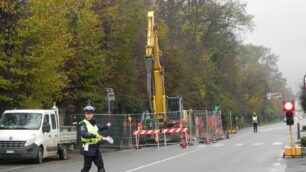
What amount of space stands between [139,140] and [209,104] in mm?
39723

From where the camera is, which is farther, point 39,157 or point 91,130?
point 39,157

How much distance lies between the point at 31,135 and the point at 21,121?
119cm

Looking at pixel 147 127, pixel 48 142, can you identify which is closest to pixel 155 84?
pixel 147 127

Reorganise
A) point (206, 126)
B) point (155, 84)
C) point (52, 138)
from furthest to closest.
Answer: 1. point (206, 126)
2. point (155, 84)
3. point (52, 138)

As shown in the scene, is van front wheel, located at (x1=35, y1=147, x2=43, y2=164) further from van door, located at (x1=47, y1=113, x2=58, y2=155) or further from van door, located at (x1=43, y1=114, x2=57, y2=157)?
van door, located at (x1=47, y1=113, x2=58, y2=155)

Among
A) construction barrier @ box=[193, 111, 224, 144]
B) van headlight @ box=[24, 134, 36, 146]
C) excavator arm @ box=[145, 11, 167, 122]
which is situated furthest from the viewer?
construction barrier @ box=[193, 111, 224, 144]

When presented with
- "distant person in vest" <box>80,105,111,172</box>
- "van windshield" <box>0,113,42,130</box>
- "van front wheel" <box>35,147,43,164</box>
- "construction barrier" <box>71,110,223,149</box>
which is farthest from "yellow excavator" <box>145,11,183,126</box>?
"distant person in vest" <box>80,105,111,172</box>

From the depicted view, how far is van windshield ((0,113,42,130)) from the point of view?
76.8ft

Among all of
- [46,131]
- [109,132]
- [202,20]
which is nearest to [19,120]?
[46,131]

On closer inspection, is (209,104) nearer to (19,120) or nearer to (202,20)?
(202,20)

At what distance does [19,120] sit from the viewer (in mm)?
23656

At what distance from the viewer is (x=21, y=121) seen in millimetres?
23625

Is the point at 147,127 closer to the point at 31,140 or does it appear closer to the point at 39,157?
the point at 39,157

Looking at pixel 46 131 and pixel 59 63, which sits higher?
pixel 59 63
